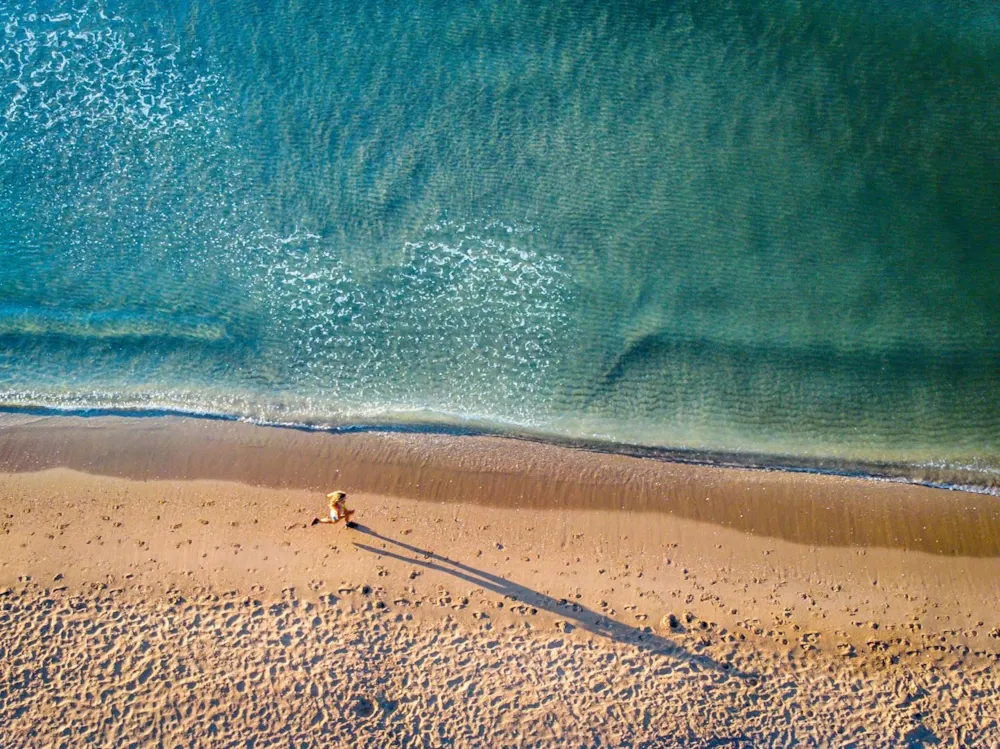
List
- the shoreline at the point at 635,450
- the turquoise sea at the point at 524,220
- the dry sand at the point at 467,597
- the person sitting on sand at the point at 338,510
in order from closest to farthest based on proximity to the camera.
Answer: the dry sand at the point at 467,597 < the person sitting on sand at the point at 338,510 < the shoreline at the point at 635,450 < the turquoise sea at the point at 524,220

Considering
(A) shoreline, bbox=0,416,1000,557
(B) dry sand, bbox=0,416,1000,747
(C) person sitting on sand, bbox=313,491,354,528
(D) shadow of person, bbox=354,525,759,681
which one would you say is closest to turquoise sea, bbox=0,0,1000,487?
(A) shoreline, bbox=0,416,1000,557

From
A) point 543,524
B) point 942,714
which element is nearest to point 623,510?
point 543,524

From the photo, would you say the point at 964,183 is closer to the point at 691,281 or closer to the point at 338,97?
the point at 691,281

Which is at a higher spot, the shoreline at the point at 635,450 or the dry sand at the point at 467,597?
the shoreline at the point at 635,450

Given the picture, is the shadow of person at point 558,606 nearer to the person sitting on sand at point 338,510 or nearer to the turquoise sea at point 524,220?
the person sitting on sand at point 338,510

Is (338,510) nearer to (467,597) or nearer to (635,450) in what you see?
(467,597)

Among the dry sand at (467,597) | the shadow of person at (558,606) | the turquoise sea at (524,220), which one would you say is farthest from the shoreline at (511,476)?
the shadow of person at (558,606)

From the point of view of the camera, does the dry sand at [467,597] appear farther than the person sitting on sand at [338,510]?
No

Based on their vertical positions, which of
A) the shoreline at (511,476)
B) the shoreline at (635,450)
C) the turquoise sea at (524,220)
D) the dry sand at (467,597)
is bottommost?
the dry sand at (467,597)
